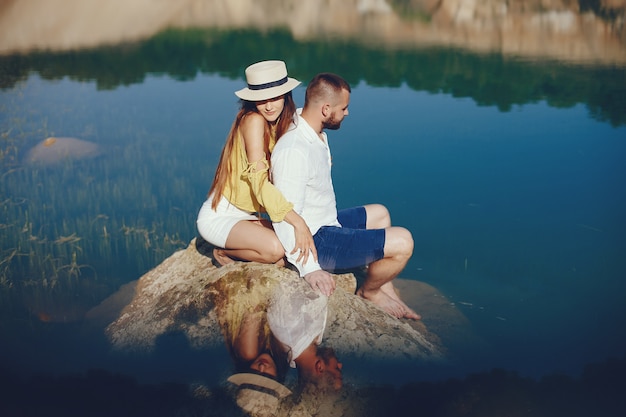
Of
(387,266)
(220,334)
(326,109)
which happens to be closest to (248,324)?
(220,334)

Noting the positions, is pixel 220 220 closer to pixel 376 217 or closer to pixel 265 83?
pixel 265 83

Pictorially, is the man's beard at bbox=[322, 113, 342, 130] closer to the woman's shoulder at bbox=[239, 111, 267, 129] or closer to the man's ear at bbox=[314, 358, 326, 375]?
the woman's shoulder at bbox=[239, 111, 267, 129]

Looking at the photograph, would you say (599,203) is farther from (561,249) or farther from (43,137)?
(43,137)

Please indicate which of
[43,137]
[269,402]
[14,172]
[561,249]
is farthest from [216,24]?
[269,402]

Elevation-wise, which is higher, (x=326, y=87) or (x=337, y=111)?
(x=326, y=87)

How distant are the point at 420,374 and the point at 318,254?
0.96 meters

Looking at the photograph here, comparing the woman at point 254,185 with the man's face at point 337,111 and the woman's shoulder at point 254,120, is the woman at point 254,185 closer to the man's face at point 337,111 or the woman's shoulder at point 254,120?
the woman's shoulder at point 254,120

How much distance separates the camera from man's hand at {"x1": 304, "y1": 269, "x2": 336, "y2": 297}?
3962 mm

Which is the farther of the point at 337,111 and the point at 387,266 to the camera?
the point at 387,266

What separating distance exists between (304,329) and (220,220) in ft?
3.18

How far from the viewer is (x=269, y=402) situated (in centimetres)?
334

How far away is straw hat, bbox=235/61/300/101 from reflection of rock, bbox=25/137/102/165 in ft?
14.8

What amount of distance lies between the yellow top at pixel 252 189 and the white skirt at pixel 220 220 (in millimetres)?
46

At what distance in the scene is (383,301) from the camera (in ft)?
15.0
